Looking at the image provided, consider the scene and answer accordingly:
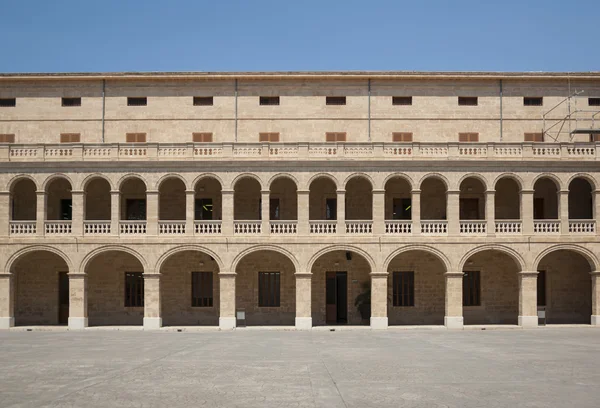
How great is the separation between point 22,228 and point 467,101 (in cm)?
2481

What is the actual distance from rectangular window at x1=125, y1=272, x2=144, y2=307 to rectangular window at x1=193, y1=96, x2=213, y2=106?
9.93 meters

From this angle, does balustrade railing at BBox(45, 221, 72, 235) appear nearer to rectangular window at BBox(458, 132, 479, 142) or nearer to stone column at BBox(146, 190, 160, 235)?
stone column at BBox(146, 190, 160, 235)

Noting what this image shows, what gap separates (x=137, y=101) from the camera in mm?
39406

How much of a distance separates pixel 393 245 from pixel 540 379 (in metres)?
18.7

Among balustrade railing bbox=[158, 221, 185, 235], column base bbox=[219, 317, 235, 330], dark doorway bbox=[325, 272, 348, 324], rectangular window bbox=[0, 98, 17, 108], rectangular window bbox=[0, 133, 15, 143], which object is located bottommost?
column base bbox=[219, 317, 235, 330]

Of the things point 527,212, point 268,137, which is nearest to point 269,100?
point 268,137

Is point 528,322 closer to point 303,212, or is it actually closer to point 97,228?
point 303,212

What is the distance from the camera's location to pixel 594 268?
117 ft

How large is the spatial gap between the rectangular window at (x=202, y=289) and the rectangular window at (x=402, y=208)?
1065 centimetres

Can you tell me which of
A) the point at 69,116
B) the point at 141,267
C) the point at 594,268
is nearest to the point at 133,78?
the point at 69,116

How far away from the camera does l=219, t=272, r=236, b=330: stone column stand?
35.5 metres

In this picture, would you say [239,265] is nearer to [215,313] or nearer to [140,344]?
[215,313]

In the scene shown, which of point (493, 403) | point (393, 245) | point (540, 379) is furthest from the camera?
point (393, 245)

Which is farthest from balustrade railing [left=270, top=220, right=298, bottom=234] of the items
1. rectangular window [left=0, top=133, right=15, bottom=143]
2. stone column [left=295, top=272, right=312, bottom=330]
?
rectangular window [left=0, top=133, right=15, bottom=143]
